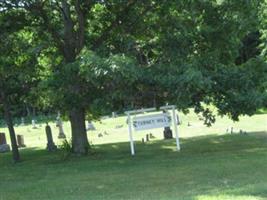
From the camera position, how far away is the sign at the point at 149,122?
1820 cm

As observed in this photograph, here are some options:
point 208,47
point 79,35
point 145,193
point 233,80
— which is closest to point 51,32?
point 79,35

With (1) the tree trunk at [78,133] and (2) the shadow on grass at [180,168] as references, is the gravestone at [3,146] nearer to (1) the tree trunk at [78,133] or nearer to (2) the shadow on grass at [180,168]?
(2) the shadow on grass at [180,168]

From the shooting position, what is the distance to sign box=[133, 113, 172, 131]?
59.7ft

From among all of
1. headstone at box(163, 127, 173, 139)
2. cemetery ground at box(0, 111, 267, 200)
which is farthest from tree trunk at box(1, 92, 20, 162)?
headstone at box(163, 127, 173, 139)

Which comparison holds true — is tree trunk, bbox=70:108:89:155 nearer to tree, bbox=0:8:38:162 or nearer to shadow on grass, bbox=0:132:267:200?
shadow on grass, bbox=0:132:267:200

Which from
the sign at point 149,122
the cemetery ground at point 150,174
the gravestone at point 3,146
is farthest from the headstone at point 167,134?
the gravestone at point 3,146

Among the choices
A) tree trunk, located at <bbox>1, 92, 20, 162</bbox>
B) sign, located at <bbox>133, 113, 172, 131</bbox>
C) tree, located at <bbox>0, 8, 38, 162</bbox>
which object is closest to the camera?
tree, located at <bbox>0, 8, 38, 162</bbox>

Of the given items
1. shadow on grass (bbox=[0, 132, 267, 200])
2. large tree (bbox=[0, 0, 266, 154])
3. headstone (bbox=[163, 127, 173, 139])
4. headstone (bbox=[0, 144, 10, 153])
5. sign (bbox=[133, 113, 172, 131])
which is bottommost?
shadow on grass (bbox=[0, 132, 267, 200])

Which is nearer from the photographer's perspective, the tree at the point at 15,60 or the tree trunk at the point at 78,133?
Answer: the tree at the point at 15,60

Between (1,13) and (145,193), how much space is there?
11.1m

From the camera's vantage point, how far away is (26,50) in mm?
17906

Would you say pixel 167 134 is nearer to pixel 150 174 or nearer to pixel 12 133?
pixel 12 133

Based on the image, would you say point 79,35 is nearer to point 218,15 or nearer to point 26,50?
point 26,50

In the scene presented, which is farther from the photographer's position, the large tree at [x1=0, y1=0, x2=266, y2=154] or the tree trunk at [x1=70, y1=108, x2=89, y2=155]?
the tree trunk at [x1=70, y1=108, x2=89, y2=155]
